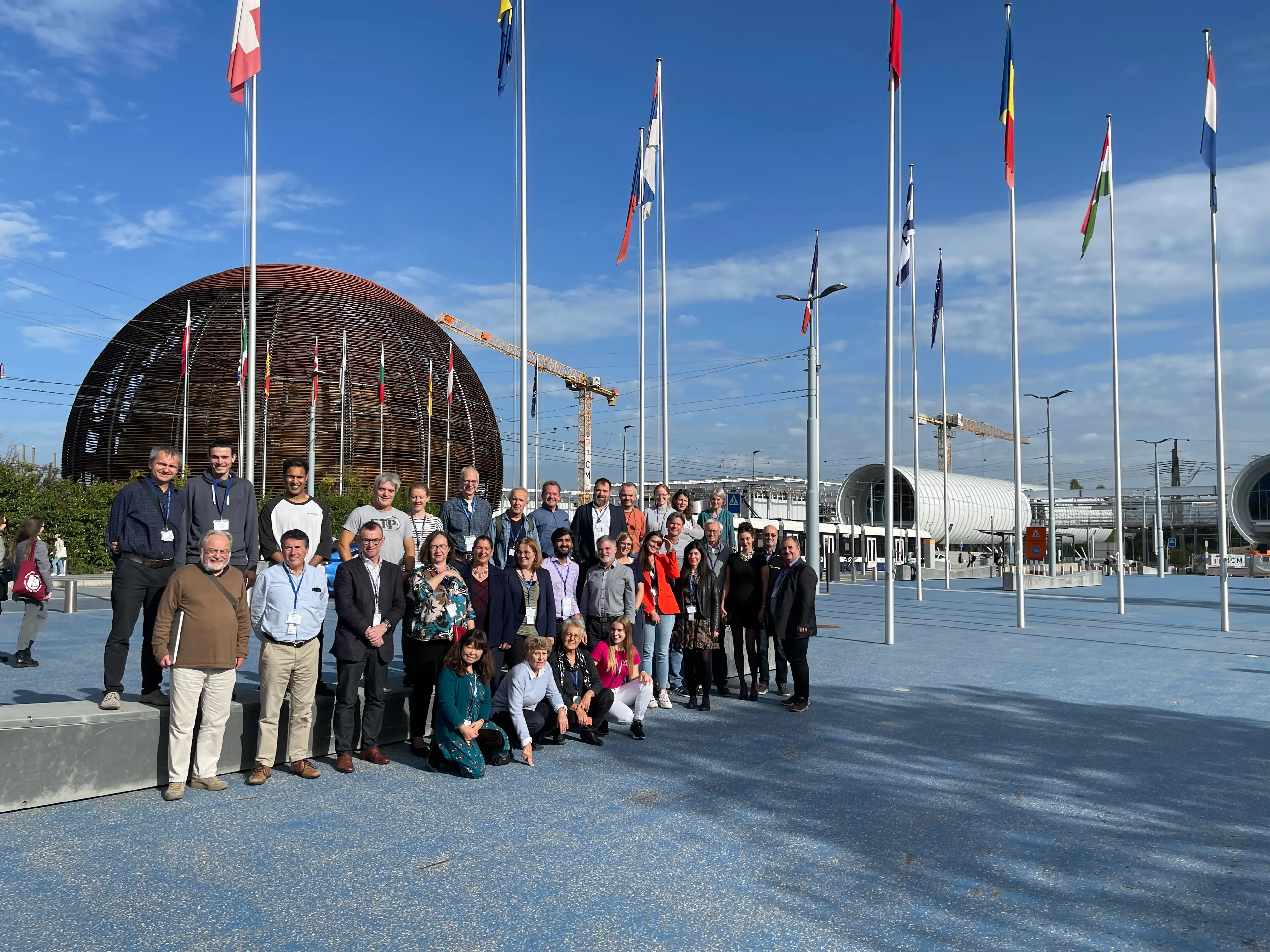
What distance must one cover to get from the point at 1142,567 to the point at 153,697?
64.5 metres

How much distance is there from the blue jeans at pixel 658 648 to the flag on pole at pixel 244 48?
11583mm

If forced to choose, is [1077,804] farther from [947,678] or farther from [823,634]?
[823,634]

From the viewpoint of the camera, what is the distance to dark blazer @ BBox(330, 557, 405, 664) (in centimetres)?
675

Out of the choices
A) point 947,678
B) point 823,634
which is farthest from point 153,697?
point 823,634

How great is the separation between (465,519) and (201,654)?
2816 mm

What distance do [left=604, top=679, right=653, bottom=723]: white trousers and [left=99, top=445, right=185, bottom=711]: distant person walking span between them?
3434mm

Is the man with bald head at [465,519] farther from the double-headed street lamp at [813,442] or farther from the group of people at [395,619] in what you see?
the double-headed street lamp at [813,442]

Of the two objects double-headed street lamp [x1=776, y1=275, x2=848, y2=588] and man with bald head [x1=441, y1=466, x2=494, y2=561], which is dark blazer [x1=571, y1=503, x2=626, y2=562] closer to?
man with bald head [x1=441, y1=466, x2=494, y2=561]

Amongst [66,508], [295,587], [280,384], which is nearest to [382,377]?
[280,384]

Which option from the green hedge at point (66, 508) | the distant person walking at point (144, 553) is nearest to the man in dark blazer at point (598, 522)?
the distant person walking at point (144, 553)

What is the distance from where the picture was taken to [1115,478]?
22453mm

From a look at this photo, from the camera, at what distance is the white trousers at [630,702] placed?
7.93 m

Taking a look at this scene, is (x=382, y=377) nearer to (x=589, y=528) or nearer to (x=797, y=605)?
(x=589, y=528)

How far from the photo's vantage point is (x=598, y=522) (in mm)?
9641
